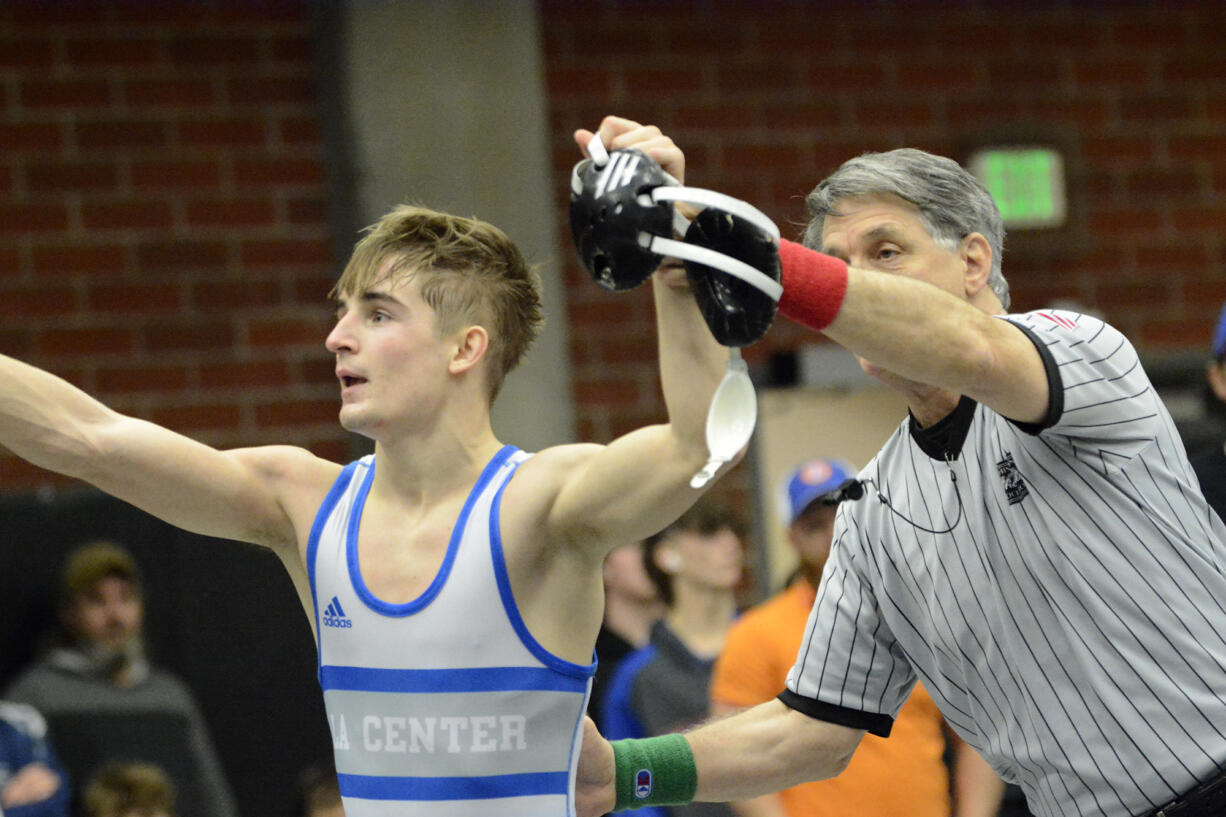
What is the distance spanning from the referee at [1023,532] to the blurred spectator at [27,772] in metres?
2.47

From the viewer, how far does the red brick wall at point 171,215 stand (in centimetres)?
601

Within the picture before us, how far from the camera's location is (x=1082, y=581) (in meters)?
2.54

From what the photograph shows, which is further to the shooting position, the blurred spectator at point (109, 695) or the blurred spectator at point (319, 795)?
the blurred spectator at point (109, 695)

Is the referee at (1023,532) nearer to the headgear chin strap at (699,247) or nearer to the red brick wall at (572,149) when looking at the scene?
the headgear chin strap at (699,247)

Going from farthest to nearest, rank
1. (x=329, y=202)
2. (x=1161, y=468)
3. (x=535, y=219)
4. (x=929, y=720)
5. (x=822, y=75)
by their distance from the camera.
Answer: (x=822, y=75)
(x=329, y=202)
(x=535, y=219)
(x=929, y=720)
(x=1161, y=468)

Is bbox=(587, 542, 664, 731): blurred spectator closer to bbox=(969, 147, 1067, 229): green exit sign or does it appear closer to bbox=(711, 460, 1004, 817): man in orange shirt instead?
bbox=(711, 460, 1004, 817): man in orange shirt

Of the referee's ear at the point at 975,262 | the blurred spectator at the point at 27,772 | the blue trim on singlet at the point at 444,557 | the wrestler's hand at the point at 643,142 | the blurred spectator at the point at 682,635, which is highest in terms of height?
the wrestler's hand at the point at 643,142

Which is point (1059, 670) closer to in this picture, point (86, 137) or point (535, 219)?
point (535, 219)

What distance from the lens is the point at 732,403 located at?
2.19 meters

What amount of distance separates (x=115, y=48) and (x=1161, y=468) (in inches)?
178

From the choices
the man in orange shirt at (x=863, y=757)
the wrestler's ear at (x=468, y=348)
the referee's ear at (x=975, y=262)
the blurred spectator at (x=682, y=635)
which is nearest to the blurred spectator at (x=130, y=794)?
the blurred spectator at (x=682, y=635)

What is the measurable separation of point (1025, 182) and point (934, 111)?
45 cm

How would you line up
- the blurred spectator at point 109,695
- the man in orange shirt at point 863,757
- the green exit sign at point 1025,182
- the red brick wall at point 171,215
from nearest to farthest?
the man in orange shirt at point 863,757
the blurred spectator at point 109,695
the red brick wall at point 171,215
the green exit sign at point 1025,182

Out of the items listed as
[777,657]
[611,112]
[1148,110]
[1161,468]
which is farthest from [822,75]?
[1161,468]
